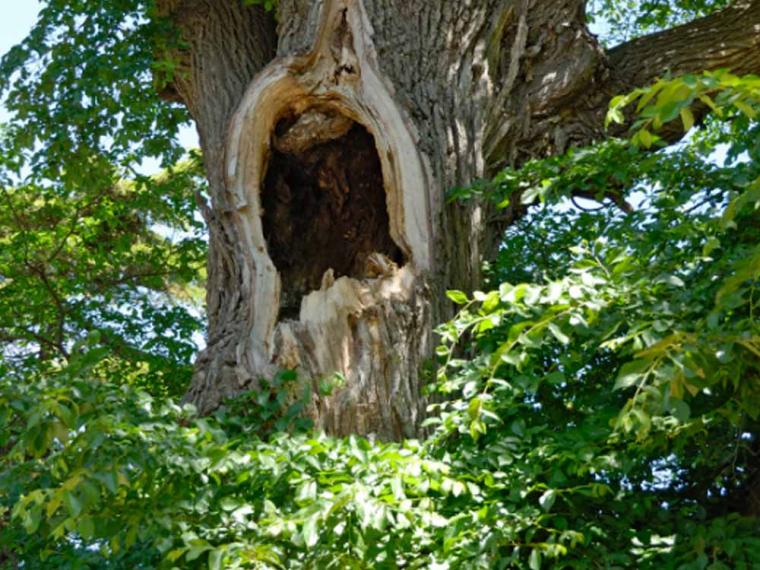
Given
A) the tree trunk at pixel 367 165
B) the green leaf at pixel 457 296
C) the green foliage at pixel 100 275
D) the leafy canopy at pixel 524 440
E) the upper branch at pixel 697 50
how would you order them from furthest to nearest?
1. the green foliage at pixel 100 275
2. the upper branch at pixel 697 50
3. the tree trunk at pixel 367 165
4. the green leaf at pixel 457 296
5. the leafy canopy at pixel 524 440

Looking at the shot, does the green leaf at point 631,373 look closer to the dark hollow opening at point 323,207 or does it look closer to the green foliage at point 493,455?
the green foliage at point 493,455

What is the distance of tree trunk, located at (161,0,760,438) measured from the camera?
5199mm

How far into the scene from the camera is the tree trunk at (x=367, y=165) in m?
5.20

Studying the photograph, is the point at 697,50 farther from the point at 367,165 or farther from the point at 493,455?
the point at 493,455

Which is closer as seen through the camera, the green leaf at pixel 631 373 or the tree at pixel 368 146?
the green leaf at pixel 631 373

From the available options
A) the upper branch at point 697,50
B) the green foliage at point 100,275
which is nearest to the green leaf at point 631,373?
the upper branch at point 697,50

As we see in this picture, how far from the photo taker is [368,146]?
595cm

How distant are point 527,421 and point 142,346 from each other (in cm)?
470

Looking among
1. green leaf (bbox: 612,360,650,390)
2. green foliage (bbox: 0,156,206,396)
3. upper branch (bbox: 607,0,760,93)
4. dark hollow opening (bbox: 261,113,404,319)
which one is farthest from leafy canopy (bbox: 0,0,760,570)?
green foliage (bbox: 0,156,206,396)

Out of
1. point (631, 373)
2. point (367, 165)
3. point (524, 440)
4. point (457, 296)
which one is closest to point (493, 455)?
point (524, 440)

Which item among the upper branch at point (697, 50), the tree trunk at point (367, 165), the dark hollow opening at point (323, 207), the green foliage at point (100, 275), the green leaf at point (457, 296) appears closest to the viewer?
the green leaf at point (457, 296)

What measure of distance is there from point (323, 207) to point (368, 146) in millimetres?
398

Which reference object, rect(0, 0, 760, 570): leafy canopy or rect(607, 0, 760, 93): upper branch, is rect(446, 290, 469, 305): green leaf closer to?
rect(0, 0, 760, 570): leafy canopy

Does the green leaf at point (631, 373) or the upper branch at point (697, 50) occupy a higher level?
the upper branch at point (697, 50)
